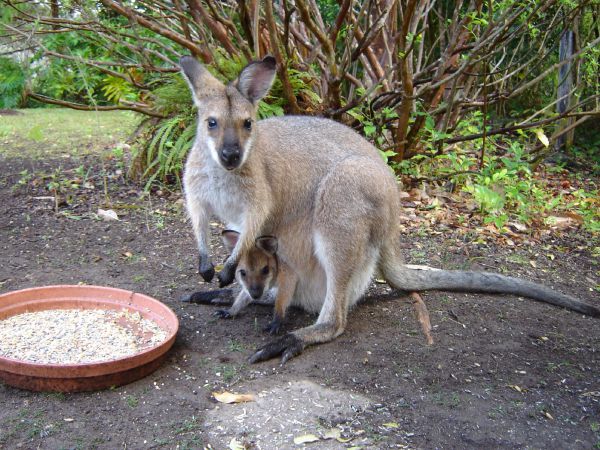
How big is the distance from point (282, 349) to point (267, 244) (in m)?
0.68

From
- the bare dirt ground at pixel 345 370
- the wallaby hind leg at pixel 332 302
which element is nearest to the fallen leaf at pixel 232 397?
the bare dirt ground at pixel 345 370

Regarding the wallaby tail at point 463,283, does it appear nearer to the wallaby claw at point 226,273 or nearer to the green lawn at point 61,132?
the wallaby claw at point 226,273

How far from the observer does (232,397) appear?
2998 millimetres

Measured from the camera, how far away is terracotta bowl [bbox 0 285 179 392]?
2889mm

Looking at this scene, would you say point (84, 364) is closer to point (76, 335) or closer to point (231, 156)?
point (76, 335)

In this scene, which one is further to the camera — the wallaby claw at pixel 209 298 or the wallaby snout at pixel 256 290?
the wallaby claw at pixel 209 298

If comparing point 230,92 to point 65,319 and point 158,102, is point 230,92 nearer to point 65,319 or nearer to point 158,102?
point 65,319

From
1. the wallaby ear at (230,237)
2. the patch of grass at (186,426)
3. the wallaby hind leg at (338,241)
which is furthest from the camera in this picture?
the wallaby ear at (230,237)

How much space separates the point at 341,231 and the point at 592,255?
2806 mm

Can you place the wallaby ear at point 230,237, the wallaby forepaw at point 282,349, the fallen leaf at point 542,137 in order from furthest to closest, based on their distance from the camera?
the fallen leaf at point 542,137
the wallaby ear at point 230,237
the wallaby forepaw at point 282,349

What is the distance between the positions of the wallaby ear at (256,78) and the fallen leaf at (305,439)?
196cm

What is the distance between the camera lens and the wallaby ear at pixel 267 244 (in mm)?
3836

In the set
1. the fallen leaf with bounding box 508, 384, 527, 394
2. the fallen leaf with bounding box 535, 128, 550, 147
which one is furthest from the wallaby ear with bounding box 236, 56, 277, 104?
the fallen leaf with bounding box 535, 128, 550, 147

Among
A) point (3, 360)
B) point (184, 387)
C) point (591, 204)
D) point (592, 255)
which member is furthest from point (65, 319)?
A: point (591, 204)
